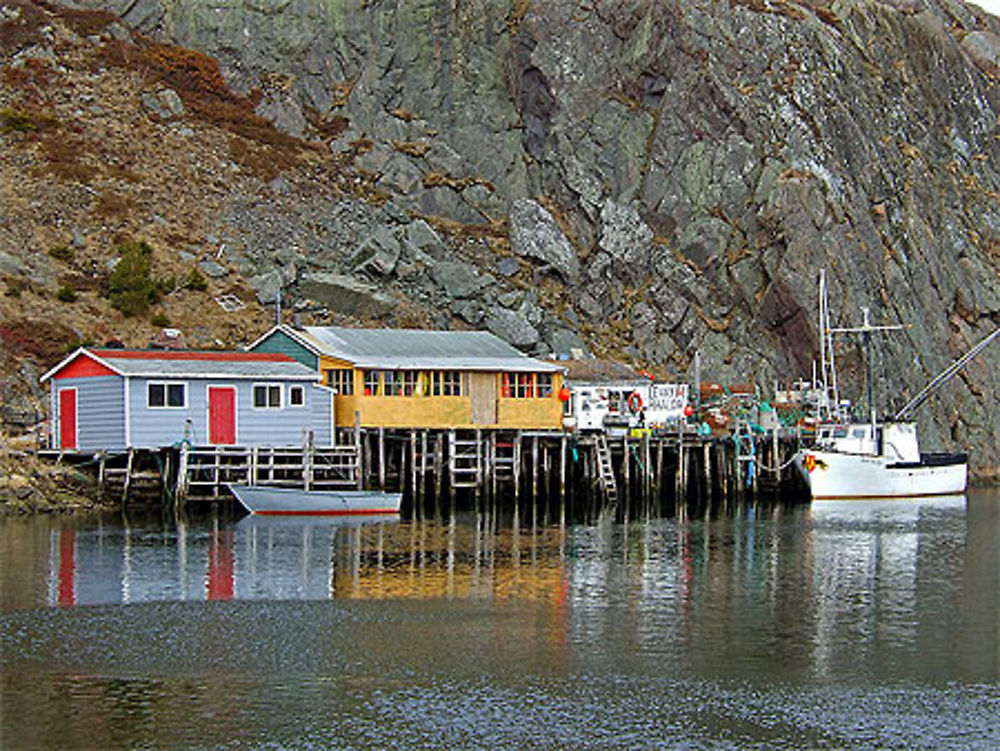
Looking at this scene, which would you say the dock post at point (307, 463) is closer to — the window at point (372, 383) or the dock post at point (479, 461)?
the window at point (372, 383)

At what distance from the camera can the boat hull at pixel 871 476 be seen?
79.3 m

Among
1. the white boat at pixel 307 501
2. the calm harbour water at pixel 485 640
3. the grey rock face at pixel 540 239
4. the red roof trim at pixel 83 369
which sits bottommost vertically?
the calm harbour water at pixel 485 640

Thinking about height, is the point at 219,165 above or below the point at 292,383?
above

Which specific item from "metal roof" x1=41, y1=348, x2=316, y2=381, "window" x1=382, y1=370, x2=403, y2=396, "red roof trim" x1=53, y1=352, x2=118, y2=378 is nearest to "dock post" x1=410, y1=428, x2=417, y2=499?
"window" x1=382, y1=370, x2=403, y2=396

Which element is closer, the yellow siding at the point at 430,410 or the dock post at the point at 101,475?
the dock post at the point at 101,475

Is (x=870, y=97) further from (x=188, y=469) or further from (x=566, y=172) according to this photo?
(x=188, y=469)

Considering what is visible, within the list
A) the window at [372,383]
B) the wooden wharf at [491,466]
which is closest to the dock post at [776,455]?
the wooden wharf at [491,466]

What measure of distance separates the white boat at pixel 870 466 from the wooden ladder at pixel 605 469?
10.7m

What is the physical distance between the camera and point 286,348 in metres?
73.0

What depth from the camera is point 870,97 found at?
377 ft

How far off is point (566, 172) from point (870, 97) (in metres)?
24.7

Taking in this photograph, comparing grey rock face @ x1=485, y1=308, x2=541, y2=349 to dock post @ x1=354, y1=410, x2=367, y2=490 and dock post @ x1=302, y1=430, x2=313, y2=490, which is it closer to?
dock post @ x1=354, y1=410, x2=367, y2=490

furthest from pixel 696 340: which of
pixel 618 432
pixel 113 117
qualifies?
pixel 113 117

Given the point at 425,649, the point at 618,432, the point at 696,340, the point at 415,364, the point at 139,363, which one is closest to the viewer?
the point at 425,649
